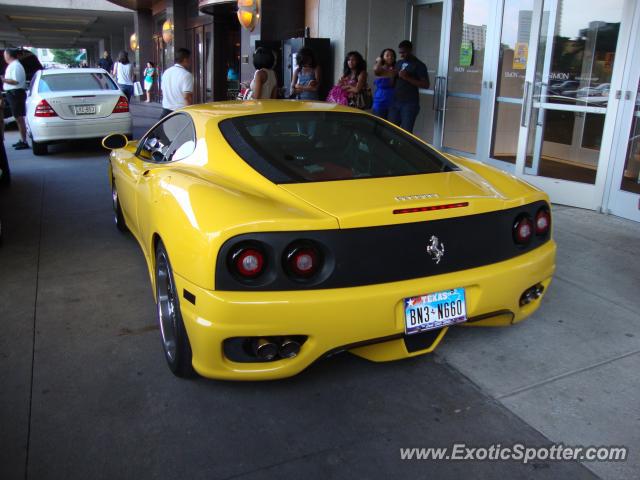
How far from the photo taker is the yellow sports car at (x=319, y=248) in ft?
8.22

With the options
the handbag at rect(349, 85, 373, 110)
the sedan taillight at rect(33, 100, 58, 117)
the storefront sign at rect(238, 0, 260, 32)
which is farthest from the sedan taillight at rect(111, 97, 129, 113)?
the handbag at rect(349, 85, 373, 110)

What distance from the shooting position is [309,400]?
281cm

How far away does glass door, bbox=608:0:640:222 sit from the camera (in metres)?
5.61

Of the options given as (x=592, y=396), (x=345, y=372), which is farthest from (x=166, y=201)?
(x=592, y=396)

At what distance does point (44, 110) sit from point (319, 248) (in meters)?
8.42

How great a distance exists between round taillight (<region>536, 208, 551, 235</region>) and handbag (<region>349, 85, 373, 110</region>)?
5.65 meters

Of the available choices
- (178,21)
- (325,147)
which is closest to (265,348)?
(325,147)

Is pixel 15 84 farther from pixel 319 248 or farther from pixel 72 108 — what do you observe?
pixel 319 248

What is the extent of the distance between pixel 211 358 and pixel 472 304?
1262mm

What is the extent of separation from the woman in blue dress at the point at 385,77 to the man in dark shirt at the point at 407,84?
0.39ft

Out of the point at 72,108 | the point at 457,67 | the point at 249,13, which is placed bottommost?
the point at 72,108

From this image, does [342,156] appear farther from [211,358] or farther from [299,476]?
[299,476]

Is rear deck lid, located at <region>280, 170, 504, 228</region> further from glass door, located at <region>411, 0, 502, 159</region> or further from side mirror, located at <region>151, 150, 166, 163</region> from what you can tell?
glass door, located at <region>411, 0, 502, 159</region>

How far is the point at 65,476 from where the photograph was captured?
228 cm
